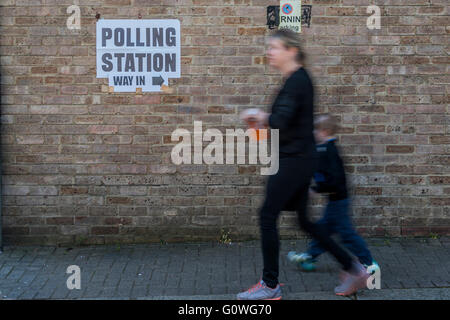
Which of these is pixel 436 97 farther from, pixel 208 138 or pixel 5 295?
pixel 5 295

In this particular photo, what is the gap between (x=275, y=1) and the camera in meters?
5.86

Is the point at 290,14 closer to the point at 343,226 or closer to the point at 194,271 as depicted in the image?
the point at 343,226

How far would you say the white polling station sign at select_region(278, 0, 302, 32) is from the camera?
19.2 ft

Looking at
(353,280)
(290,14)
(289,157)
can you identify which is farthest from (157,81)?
(353,280)

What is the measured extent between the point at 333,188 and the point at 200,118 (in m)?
1.92

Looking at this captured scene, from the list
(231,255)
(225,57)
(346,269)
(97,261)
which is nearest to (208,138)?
(225,57)

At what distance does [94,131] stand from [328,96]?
2458 mm

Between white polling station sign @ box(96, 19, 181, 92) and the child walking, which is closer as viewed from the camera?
the child walking

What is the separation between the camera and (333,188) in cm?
454

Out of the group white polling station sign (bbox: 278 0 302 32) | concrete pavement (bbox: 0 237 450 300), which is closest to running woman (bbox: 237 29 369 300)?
concrete pavement (bbox: 0 237 450 300)

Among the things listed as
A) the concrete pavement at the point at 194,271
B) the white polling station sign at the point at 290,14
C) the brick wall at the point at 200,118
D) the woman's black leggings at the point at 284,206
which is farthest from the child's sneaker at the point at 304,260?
the white polling station sign at the point at 290,14

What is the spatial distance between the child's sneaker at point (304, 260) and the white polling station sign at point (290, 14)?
7.69 feet

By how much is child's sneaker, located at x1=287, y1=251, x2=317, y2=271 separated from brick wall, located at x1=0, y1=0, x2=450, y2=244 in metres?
0.98

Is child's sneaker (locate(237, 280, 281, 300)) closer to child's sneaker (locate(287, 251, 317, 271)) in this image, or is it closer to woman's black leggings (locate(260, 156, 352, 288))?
woman's black leggings (locate(260, 156, 352, 288))
